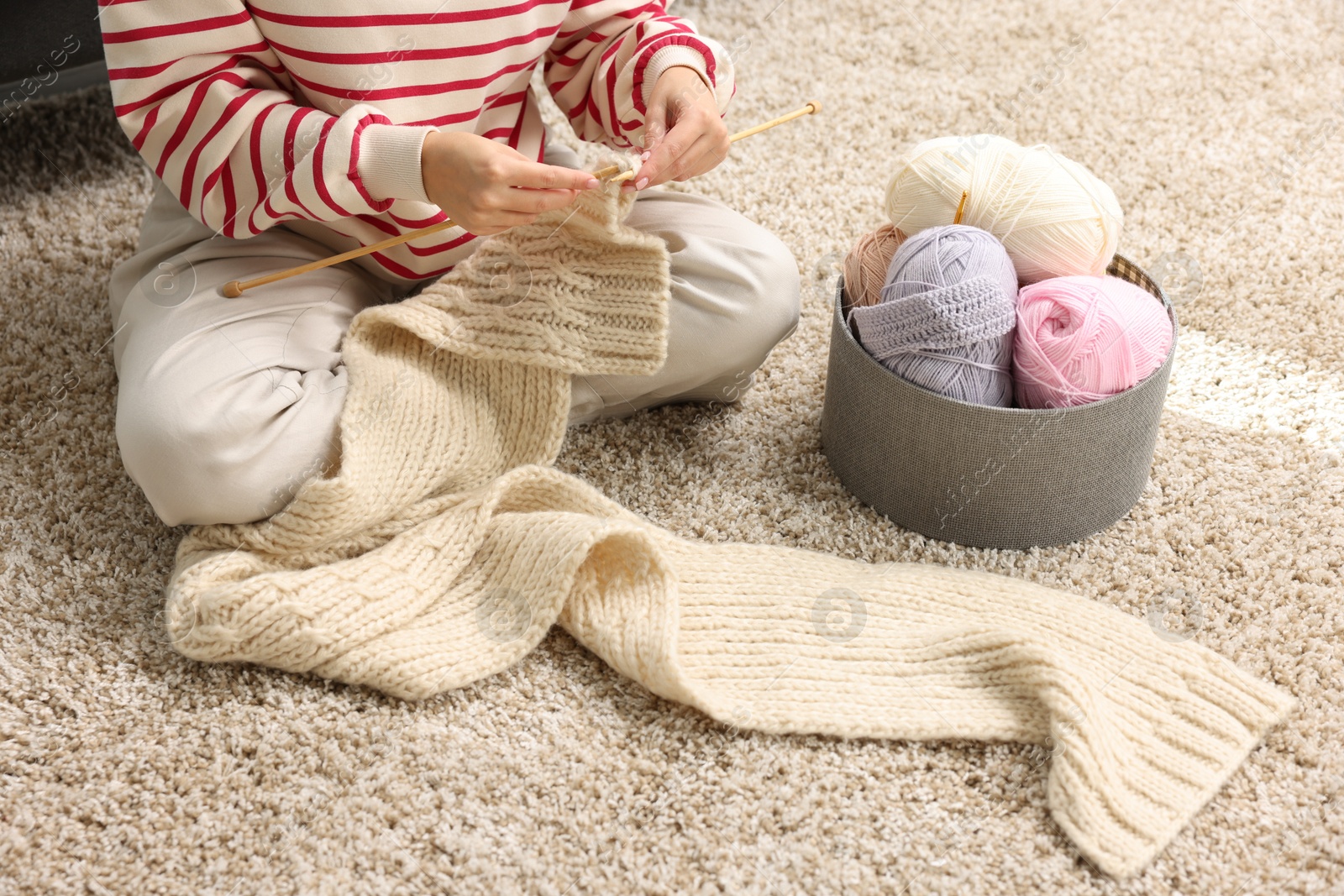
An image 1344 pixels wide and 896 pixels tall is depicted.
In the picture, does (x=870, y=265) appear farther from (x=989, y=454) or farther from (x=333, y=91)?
(x=333, y=91)

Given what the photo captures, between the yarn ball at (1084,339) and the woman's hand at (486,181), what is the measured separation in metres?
0.35

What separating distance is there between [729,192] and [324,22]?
0.61 metres

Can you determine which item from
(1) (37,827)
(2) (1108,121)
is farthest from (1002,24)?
(1) (37,827)

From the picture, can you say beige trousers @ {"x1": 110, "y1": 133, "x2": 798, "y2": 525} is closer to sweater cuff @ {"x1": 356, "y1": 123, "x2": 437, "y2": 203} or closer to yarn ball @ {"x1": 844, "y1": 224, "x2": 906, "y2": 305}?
yarn ball @ {"x1": 844, "y1": 224, "x2": 906, "y2": 305}

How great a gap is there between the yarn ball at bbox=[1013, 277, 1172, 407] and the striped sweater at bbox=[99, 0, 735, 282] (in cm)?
32

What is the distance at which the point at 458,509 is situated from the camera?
2.91 feet

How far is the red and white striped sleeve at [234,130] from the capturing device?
80 centimetres

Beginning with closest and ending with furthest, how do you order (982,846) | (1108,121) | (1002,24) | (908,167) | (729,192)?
(982,846) < (908,167) < (729,192) < (1108,121) < (1002,24)

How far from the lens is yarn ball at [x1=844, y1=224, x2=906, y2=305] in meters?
0.93

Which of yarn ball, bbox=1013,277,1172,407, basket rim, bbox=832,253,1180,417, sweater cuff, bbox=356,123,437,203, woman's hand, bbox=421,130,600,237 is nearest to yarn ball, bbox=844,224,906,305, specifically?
basket rim, bbox=832,253,1180,417

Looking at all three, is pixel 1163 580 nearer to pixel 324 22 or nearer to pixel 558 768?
pixel 558 768

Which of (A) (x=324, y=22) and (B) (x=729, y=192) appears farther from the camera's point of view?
(B) (x=729, y=192)

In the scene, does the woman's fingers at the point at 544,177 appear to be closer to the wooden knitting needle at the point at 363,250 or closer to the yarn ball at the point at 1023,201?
the wooden knitting needle at the point at 363,250

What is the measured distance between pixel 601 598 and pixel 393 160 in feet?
1.13
